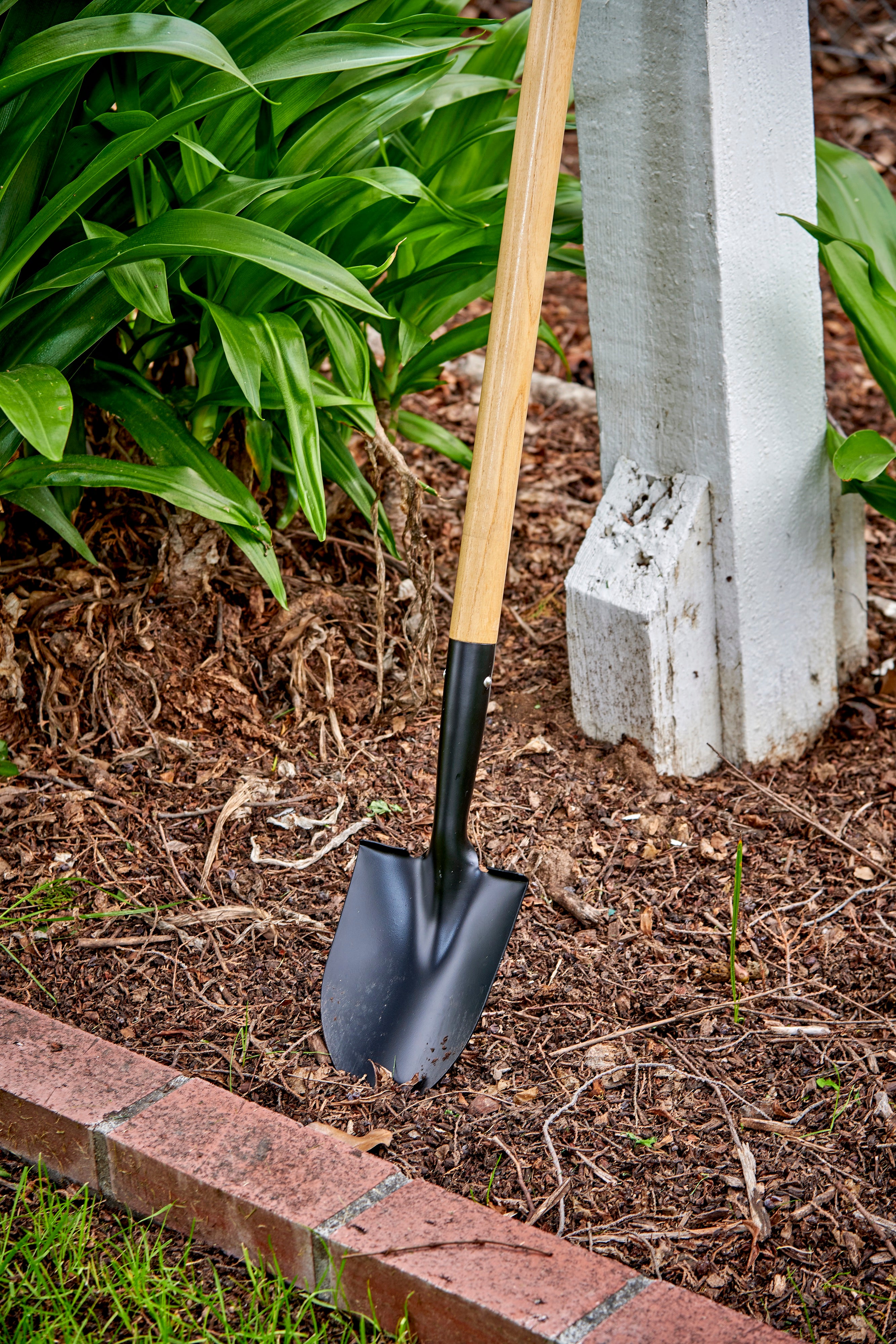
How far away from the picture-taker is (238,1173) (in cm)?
117

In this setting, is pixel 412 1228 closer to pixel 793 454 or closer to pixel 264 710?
pixel 264 710

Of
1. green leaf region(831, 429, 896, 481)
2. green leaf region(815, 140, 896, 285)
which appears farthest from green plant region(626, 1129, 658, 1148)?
green leaf region(815, 140, 896, 285)

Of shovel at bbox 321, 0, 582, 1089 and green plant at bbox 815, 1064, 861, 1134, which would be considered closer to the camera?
green plant at bbox 815, 1064, 861, 1134

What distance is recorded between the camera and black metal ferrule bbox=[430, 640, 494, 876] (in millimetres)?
1457

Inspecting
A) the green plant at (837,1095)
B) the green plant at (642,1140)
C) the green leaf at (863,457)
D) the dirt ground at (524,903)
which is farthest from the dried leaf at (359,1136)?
the green leaf at (863,457)

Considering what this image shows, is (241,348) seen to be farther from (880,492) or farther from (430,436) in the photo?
(880,492)

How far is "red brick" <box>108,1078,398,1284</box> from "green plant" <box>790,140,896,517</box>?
115 cm

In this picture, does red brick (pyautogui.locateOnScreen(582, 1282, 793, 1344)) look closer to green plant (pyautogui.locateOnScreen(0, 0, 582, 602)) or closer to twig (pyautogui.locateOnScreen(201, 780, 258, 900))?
twig (pyautogui.locateOnScreen(201, 780, 258, 900))

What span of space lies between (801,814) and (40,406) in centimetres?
124

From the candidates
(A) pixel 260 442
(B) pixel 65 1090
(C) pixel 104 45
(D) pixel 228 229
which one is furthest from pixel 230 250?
(B) pixel 65 1090

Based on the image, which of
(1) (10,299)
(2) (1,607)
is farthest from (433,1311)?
(1) (10,299)

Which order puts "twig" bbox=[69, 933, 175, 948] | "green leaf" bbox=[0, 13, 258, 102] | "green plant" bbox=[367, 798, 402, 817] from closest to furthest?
→ "green leaf" bbox=[0, 13, 258, 102]
"twig" bbox=[69, 933, 175, 948]
"green plant" bbox=[367, 798, 402, 817]

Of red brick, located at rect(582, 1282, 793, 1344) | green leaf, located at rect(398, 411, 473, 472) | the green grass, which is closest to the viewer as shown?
red brick, located at rect(582, 1282, 793, 1344)

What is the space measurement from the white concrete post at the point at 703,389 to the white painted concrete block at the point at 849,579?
0.04 meters
